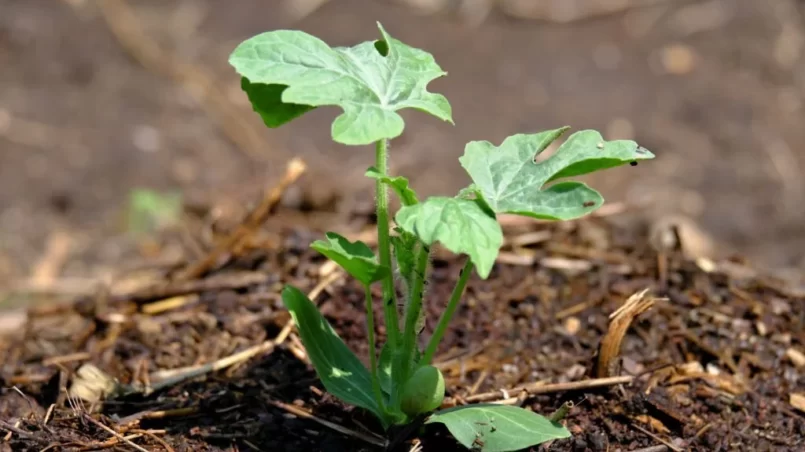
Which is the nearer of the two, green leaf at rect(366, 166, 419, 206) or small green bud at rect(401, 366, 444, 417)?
green leaf at rect(366, 166, 419, 206)

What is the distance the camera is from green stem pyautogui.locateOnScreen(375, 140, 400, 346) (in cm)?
187

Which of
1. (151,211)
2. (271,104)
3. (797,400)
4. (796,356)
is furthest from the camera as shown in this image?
(151,211)

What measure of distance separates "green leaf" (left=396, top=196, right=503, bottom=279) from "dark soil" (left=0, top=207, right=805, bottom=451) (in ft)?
1.89

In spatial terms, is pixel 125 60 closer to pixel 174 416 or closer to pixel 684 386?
pixel 174 416

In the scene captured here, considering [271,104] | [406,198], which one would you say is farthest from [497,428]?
[271,104]

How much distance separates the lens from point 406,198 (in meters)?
1.82

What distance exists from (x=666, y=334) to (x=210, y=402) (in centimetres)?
A: 123

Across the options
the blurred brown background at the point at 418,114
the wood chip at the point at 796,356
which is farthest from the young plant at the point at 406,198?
the blurred brown background at the point at 418,114

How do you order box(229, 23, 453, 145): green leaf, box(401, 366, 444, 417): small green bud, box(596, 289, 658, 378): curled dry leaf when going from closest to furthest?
box(229, 23, 453, 145): green leaf < box(401, 366, 444, 417): small green bud < box(596, 289, 658, 378): curled dry leaf

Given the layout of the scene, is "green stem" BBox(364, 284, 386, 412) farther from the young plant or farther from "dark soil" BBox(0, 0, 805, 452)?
"dark soil" BBox(0, 0, 805, 452)

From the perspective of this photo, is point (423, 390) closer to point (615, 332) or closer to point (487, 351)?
point (615, 332)

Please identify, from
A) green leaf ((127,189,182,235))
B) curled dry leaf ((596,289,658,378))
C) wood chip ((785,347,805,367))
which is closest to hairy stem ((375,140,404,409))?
curled dry leaf ((596,289,658,378))

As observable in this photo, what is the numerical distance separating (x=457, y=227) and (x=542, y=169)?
30 cm

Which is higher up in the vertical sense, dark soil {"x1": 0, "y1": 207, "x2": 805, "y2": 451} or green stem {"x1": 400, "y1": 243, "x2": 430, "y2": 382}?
green stem {"x1": 400, "y1": 243, "x2": 430, "y2": 382}
